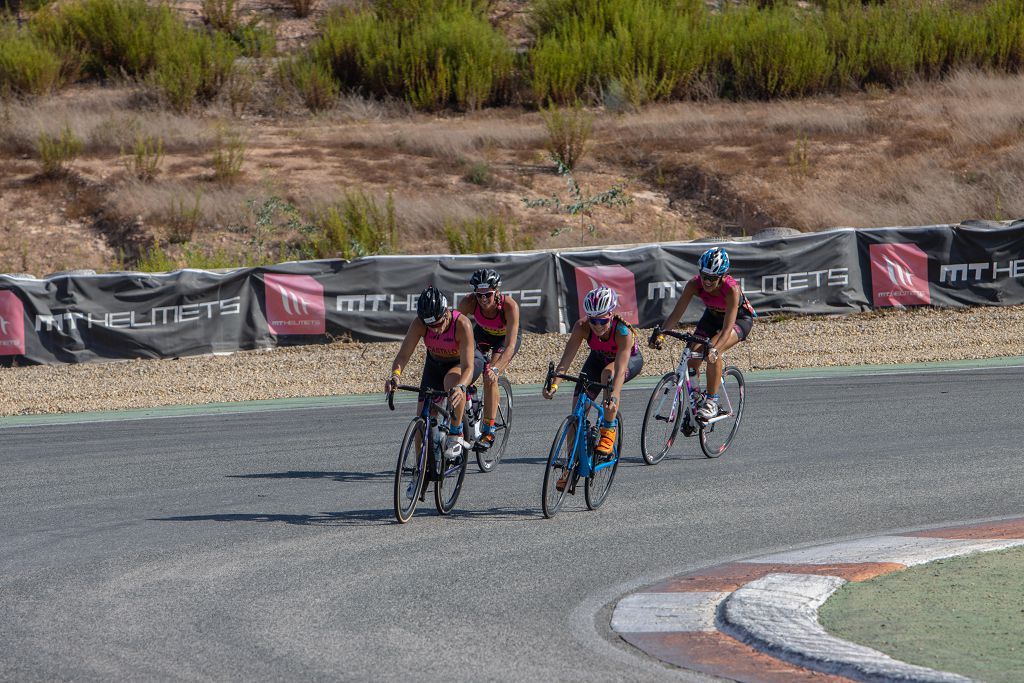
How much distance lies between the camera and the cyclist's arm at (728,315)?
38.6ft

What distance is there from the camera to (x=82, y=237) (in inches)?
1081

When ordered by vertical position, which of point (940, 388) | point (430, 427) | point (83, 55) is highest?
point (83, 55)

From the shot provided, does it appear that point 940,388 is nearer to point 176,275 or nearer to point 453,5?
point 176,275

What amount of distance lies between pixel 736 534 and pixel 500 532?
5.76ft

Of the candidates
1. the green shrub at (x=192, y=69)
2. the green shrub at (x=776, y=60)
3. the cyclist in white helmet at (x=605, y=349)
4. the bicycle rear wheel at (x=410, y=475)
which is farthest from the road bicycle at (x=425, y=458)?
the green shrub at (x=776, y=60)

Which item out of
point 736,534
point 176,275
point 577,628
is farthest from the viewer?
point 176,275

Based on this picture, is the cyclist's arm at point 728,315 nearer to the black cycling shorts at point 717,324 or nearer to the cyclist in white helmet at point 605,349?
the black cycling shorts at point 717,324

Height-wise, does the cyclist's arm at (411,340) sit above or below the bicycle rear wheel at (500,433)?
above

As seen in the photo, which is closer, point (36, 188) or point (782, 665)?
point (782, 665)

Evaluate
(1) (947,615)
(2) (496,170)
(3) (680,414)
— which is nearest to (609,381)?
(3) (680,414)

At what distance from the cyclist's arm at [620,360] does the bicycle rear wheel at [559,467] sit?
48cm

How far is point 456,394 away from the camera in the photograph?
9.37m

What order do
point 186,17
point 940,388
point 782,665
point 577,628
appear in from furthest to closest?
point 186,17 → point 940,388 → point 577,628 → point 782,665

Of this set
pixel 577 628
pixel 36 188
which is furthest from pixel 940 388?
pixel 36 188
